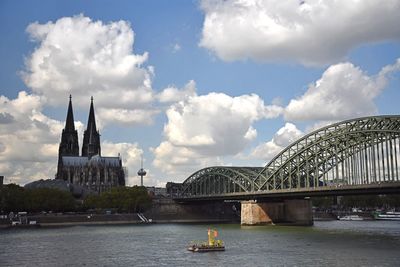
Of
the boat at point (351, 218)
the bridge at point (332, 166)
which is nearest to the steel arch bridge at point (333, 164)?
the bridge at point (332, 166)

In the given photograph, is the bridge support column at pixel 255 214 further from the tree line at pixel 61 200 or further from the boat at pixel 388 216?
the boat at pixel 388 216

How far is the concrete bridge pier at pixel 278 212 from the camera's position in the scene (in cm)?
12888

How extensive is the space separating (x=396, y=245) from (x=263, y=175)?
6757 centimetres

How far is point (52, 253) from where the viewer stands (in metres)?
65.3

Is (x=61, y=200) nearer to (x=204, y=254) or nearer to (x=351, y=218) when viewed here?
(x=351, y=218)

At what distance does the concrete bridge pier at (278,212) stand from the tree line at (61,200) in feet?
152

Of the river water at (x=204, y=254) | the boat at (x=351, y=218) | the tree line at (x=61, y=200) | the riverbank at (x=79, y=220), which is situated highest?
the tree line at (x=61, y=200)

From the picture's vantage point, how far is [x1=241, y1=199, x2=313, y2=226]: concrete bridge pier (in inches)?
5074

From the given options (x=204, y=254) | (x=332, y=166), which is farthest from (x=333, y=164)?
(x=204, y=254)

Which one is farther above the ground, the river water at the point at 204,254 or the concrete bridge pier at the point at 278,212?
the concrete bridge pier at the point at 278,212

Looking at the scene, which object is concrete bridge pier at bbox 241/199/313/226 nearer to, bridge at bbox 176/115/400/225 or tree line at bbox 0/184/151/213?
bridge at bbox 176/115/400/225

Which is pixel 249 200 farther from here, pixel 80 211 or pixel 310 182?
pixel 80 211

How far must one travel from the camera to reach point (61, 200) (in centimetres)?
15875

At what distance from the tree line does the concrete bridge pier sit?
46.4m
